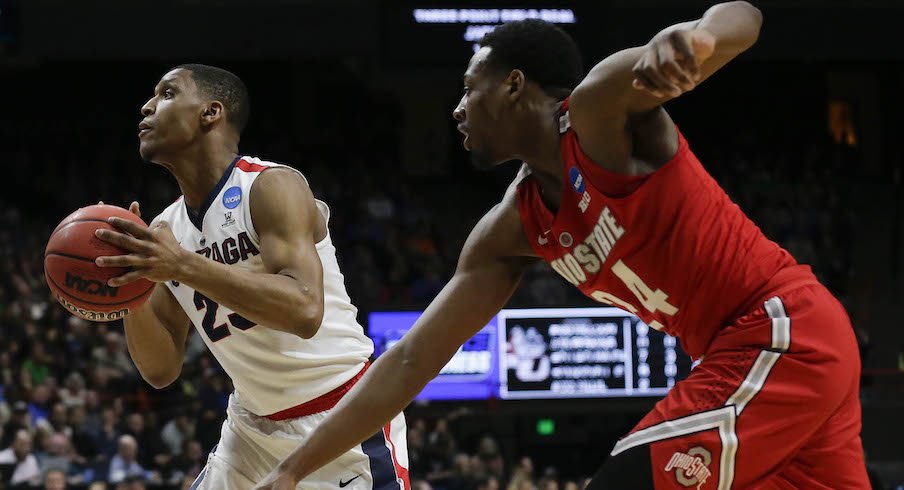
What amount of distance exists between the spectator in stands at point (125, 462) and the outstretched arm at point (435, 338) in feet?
24.3

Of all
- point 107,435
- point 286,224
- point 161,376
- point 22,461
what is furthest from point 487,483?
point 286,224

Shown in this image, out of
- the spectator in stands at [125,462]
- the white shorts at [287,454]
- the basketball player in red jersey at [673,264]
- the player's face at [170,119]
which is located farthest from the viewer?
the spectator in stands at [125,462]

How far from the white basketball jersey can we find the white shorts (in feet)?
0.23

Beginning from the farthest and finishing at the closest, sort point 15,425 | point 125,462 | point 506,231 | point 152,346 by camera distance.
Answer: point 15,425 < point 125,462 < point 152,346 < point 506,231

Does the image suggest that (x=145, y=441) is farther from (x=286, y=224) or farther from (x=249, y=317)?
(x=249, y=317)

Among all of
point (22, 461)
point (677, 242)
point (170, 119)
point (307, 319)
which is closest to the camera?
point (677, 242)

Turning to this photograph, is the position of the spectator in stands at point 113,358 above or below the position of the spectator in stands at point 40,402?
above

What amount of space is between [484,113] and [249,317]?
1.02 m

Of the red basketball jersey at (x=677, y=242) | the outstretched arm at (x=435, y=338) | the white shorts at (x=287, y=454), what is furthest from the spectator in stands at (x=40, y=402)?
the red basketball jersey at (x=677, y=242)

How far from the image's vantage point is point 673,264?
2.95m

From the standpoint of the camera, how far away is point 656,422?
2.89 meters

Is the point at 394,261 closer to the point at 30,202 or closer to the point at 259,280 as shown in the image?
the point at 30,202

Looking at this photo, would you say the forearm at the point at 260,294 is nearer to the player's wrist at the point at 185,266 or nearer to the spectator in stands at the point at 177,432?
the player's wrist at the point at 185,266

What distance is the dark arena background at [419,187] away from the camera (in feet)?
37.2
